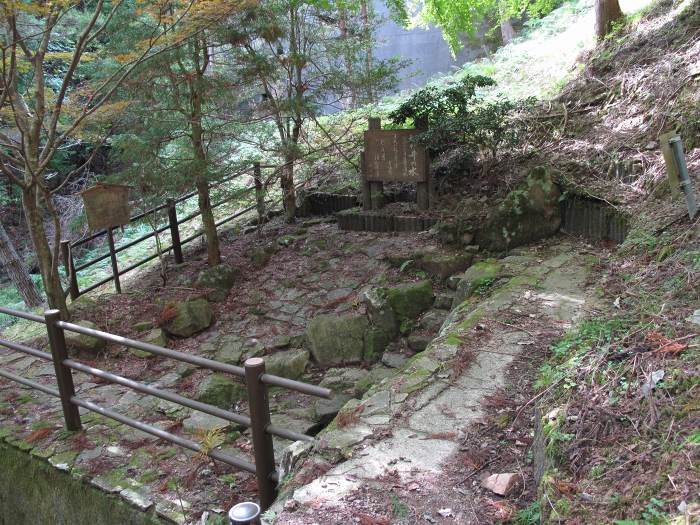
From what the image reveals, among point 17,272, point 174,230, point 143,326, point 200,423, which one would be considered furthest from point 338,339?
point 17,272

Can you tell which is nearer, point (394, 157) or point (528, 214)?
point (528, 214)

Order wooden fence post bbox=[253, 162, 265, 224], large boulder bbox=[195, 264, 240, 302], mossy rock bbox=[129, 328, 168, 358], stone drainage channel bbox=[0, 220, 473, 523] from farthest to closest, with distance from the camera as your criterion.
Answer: wooden fence post bbox=[253, 162, 265, 224]
large boulder bbox=[195, 264, 240, 302]
mossy rock bbox=[129, 328, 168, 358]
stone drainage channel bbox=[0, 220, 473, 523]

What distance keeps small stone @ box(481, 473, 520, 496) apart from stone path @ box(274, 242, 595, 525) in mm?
233

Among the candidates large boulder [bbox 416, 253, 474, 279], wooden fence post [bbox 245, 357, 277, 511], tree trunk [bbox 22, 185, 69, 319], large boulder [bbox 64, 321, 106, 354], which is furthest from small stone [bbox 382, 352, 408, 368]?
tree trunk [bbox 22, 185, 69, 319]

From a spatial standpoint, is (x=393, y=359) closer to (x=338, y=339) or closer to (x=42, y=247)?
(x=338, y=339)

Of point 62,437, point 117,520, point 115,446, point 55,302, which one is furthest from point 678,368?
point 55,302

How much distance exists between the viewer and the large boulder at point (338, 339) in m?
5.62

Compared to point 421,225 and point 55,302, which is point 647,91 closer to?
point 421,225

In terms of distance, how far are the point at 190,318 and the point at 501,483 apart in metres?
5.10

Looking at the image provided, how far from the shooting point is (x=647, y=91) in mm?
6602

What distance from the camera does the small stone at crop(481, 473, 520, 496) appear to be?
2379 mm

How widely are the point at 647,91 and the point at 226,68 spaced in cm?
587

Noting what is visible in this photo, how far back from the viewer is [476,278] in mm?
5273

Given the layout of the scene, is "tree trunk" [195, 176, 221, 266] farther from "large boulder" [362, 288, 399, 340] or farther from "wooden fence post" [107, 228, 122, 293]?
"large boulder" [362, 288, 399, 340]
